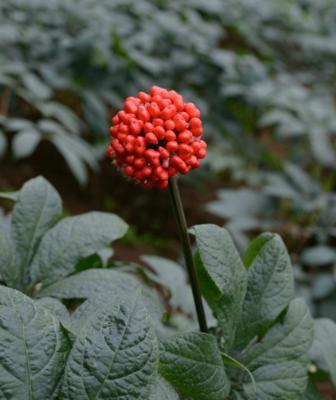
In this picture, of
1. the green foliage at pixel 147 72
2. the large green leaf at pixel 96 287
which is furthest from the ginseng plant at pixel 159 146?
the green foliage at pixel 147 72

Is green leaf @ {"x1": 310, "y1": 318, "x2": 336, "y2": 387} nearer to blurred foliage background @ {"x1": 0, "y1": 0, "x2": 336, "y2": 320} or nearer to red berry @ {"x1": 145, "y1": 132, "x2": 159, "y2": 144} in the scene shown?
red berry @ {"x1": 145, "y1": 132, "x2": 159, "y2": 144}

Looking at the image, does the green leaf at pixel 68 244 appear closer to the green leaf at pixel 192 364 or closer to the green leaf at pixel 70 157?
the green leaf at pixel 192 364

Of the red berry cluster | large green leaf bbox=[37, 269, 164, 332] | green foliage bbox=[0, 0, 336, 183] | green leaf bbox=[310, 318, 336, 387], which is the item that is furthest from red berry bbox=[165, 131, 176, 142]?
green foliage bbox=[0, 0, 336, 183]

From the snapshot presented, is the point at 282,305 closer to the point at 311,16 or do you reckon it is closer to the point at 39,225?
the point at 39,225

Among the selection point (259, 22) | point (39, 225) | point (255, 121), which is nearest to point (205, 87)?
point (255, 121)

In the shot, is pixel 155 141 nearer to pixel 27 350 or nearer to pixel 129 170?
pixel 129 170
